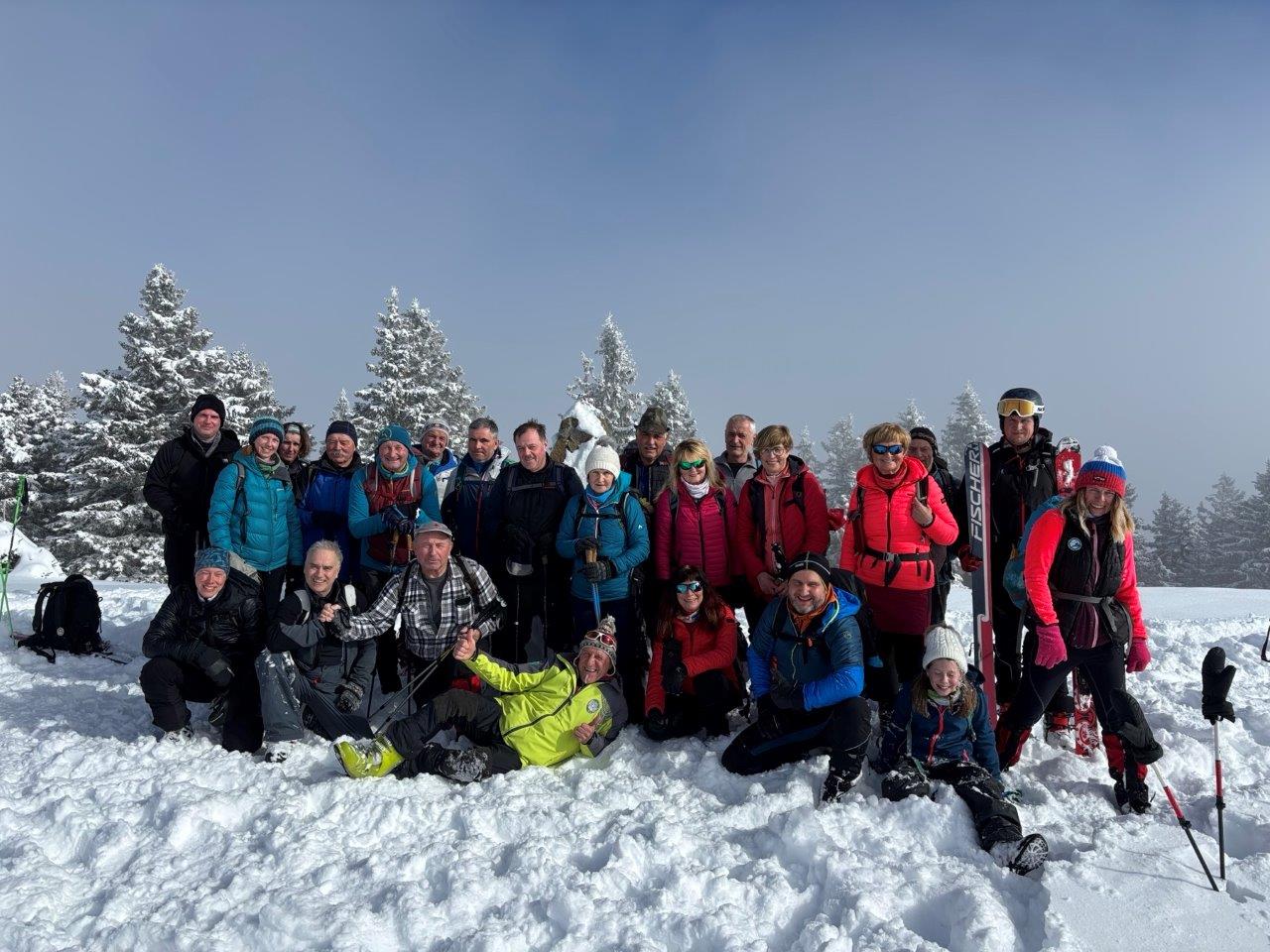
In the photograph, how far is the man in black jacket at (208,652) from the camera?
5.75m

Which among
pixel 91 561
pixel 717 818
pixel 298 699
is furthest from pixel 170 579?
pixel 91 561

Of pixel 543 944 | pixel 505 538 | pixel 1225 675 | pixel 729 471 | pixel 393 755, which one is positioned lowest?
pixel 543 944

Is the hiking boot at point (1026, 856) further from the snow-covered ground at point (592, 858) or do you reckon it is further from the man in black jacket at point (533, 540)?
the man in black jacket at point (533, 540)

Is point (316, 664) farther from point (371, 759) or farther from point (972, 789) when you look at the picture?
point (972, 789)

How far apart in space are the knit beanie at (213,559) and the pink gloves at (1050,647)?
6.34 meters

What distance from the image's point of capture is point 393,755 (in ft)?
17.1

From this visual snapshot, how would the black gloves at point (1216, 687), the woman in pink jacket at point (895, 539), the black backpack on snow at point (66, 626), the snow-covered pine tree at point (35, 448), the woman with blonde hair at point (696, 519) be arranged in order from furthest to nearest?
1. the snow-covered pine tree at point (35, 448)
2. the black backpack on snow at point (66, 626)
3. the woman with blonde hair at point (696, 519)
4. the woman in pink jacket at point (895, 539)
5. the black gloves at point (1216, 687)

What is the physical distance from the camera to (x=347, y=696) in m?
5.68

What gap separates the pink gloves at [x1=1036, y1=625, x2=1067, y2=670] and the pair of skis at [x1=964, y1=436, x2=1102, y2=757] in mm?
892

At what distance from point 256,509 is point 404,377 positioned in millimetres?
23969

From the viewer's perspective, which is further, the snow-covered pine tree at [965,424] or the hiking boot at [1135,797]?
the snow-covered pine tree at [965,424]

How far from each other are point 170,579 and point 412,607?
3.36m

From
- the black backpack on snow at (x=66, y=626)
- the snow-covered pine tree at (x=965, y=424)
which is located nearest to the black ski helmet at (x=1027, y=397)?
the black backpack on snow at (x=66, y=626)

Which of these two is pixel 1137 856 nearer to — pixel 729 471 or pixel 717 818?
pixel 717 818
